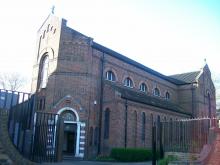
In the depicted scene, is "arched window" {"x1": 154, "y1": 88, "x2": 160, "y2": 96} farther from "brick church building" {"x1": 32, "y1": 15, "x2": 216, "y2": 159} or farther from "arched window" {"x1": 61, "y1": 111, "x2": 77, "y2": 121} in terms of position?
"arched window" {"x1": 61, "y1": 111, "x2": 77, "y2": 121}

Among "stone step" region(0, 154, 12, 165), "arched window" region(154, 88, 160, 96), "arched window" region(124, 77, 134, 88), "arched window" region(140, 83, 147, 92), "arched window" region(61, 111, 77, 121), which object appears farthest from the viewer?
"arched window" region(154, 88, 160, 96)

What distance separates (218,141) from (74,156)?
43.4ft

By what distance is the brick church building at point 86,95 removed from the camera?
2342cm

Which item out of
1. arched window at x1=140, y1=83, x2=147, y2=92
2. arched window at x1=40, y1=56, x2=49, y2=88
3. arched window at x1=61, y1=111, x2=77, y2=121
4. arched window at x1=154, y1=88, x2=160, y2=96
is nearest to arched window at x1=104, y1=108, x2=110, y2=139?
arched window at x1=61, y1=111, x2=77, y2=121

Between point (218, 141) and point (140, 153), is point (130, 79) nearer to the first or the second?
point (140, 153)

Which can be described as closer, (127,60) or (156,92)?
(127,60)

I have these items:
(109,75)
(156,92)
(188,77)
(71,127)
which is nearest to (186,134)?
(71,127)

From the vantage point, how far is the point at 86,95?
24.3 m

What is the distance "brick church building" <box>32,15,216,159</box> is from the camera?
2342cm

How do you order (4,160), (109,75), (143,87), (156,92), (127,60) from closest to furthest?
1. (4,160)
2. (109,75)
3. (127,60)
4. (143,87)
5. (156,92)

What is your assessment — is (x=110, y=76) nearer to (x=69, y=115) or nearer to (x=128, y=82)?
(x=128, y=82)

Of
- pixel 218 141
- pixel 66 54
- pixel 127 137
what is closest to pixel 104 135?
pixel 127 137

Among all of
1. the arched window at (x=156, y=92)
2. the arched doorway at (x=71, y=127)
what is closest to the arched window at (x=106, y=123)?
the arched doorway at (x=71, y=127)

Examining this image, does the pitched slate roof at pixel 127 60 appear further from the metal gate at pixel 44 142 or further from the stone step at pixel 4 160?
the stone step at pixel 4 160
